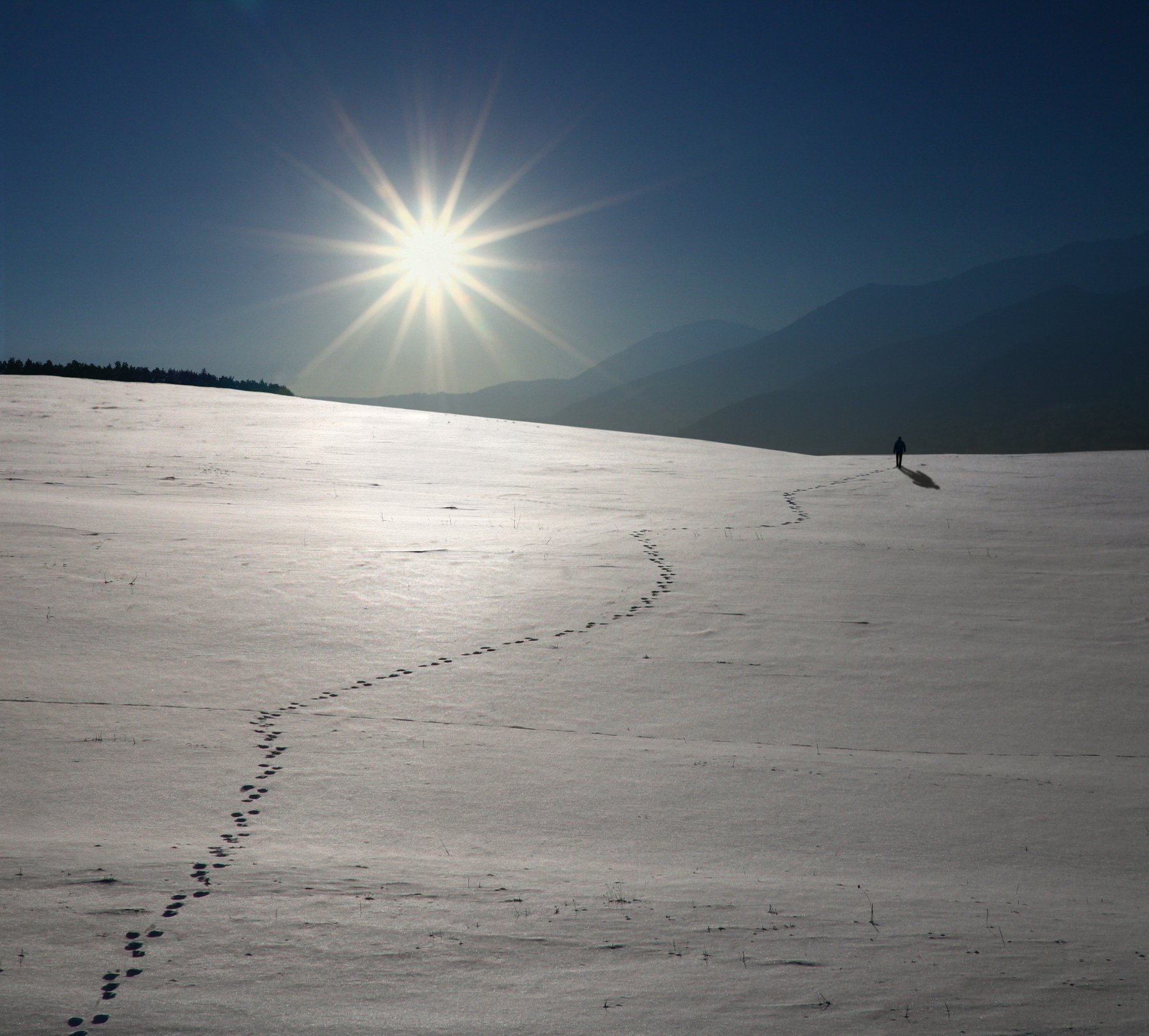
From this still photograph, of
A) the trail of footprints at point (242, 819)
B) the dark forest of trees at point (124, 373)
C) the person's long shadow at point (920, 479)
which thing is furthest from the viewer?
the dark forest of trees at point (124, 373)

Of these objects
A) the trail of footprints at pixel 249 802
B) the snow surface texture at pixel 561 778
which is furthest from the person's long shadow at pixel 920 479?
the trail of footprints at pixel 249 802

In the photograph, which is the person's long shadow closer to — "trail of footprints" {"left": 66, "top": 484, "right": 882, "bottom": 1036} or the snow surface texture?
the snow surface texture

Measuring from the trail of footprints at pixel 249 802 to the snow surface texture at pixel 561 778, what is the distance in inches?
0.9

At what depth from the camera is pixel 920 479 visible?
20953 mm

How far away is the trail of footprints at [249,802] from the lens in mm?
3584

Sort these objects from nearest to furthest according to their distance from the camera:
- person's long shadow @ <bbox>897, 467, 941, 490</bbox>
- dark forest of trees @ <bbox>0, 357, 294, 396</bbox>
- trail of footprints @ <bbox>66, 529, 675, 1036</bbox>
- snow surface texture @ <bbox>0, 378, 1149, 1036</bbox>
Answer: trail of footprints @ <bbox>66, 529, 675, 1036</bbox>
snow surface texture @ <bbox>0, 378, 1149, 1036</bbox>
person's long shadow @ <bbox>897, 467, 941, 490</bbox>
dark forest of trees @ <bbox>0, 357, 294, 396</bbox>

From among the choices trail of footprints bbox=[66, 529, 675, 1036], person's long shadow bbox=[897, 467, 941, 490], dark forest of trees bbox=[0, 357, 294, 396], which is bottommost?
trail of footprints bbox=[66, 529, 675, 1036]

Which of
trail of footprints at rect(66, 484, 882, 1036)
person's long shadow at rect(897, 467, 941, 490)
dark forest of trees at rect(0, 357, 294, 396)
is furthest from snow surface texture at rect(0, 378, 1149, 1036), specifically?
dark forest of trees at rect(0, 357, 294, 396)

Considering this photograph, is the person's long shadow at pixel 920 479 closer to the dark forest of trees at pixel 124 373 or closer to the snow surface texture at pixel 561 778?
the snow surface texture at pixel 561 778

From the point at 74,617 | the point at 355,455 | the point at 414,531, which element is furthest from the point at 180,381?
the point at 74,617

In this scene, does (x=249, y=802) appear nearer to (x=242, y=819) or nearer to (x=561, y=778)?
(x=242, y=819)

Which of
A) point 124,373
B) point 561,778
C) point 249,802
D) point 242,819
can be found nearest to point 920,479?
point 561,778

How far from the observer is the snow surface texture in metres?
3.70

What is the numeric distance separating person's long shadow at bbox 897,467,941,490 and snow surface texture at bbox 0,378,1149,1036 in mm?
5850
